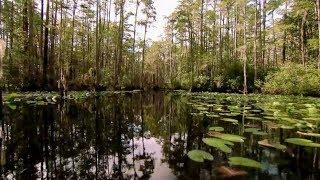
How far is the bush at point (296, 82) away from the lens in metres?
20.1

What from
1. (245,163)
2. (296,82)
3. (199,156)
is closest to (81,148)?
(199,156)

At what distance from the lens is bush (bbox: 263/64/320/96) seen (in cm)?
2013

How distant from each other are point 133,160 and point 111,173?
0.74 metres

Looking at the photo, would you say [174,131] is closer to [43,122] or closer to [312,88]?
[43,122]

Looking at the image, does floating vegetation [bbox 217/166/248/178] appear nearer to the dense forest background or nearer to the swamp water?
the swamp water

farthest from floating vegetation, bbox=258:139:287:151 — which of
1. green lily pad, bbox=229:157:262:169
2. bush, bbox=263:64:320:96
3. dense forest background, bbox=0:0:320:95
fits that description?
bush, bbox=263:64:320:96

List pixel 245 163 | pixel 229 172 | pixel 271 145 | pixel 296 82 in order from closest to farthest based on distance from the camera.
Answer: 1. pixel 229 172
2. pixel 245 163
3. pixel 271 145
4. pixel 296 82

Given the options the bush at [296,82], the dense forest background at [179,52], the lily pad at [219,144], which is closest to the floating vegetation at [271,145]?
the lily pad at [219,144]

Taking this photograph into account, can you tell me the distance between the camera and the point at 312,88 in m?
20.1

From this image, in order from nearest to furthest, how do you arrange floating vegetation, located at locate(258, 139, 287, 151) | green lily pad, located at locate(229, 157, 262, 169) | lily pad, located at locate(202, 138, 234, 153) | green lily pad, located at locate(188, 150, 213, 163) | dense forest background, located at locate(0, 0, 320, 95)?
green lily pad, located at locate(229, 157, 262, 169) < green lily pad, located at locate(188, 150, 213, 163) < lily pad, located at locate(202, 138, 234, 153) < floating vegetation, located at locate(258, 139, 287, 151) < dense forest background, located at locate(0, 0, 320, 95)

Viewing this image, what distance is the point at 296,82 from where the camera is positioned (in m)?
21.0

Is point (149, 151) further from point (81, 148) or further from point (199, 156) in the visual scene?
point (81, 148)

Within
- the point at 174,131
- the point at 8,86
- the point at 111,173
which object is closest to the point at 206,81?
the point at 8,86

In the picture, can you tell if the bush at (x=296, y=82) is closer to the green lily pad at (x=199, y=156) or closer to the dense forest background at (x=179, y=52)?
the dense forest background at (x=179, y=52)
